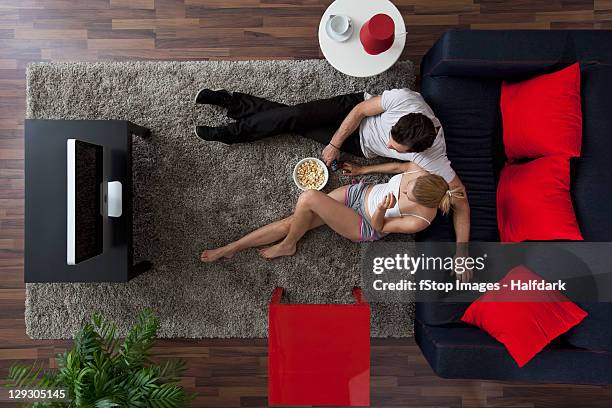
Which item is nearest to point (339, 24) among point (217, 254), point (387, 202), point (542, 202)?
point (387, 202)

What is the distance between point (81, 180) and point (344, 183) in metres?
1.47

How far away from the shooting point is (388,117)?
233cm

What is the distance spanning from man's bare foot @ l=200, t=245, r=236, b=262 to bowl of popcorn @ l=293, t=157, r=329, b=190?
1.92 ft

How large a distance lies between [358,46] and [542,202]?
125cm

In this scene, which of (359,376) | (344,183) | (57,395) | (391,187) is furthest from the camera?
(344,183)

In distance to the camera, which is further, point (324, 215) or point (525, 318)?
point (324, 215)

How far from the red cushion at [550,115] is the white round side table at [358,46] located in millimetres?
728

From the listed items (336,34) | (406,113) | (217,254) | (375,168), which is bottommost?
(217,254)

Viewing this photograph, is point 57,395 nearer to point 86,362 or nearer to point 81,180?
point 86,362

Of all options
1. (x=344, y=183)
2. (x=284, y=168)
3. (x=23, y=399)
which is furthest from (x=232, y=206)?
(x=23, y=399)

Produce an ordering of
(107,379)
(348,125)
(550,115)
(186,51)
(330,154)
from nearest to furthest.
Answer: (107,379)
(550,115)
(348,125)
(330,154)
(186,51)

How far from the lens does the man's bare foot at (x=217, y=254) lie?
268 cm

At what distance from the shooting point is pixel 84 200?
6.93 ft

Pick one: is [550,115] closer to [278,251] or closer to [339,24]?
[339,24]
